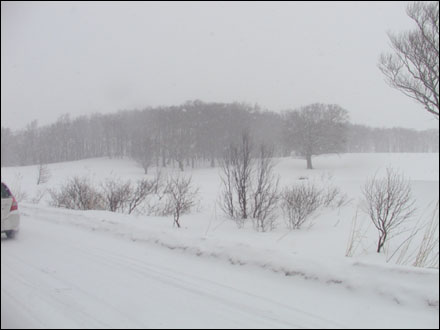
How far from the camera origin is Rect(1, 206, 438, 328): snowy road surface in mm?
2734

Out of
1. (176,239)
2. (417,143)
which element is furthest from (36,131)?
(417,143)

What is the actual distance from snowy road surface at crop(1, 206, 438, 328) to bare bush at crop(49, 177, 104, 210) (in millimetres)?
8139

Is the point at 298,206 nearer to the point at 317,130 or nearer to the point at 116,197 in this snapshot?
the point at 116,197

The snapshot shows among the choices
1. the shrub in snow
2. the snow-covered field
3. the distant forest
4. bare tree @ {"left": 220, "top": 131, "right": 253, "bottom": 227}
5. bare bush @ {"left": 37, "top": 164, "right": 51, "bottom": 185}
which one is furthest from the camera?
the distant forest

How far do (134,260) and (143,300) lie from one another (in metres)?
1.46

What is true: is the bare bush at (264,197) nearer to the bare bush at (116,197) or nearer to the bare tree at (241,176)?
the bare tree at (241,176)

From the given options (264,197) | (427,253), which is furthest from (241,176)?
(427,253)

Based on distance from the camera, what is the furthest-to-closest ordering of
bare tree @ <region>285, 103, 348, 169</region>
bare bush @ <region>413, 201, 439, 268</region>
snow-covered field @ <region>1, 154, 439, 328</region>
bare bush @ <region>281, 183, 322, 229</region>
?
bare tree @ <region>285, 103, 348, 169</region> < bare bush @ <region>281, 183, 322, 229</region> < bare bush @ <region>413, 201, 439, 268</region> < snow-covered field @ <region>1, 154, 439, 328</region>

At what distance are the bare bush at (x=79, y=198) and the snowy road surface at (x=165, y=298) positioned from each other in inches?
320

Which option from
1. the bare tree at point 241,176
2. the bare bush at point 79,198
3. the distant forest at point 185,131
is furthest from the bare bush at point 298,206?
the distant forest at point 185,131

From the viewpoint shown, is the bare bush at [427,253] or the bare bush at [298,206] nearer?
the bare bush at [427,253]

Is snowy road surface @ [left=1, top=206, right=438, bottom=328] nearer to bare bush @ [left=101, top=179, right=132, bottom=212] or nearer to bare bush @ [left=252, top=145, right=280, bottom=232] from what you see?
bare bush @ [left=252, top=145, right=280, bottom=232]

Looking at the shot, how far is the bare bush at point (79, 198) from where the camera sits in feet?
39.6

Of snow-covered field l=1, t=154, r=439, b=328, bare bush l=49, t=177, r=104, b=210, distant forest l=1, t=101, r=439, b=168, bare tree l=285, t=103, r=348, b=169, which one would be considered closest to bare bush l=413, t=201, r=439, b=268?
snow-covered field l=1, t=154, r=439, b=328
